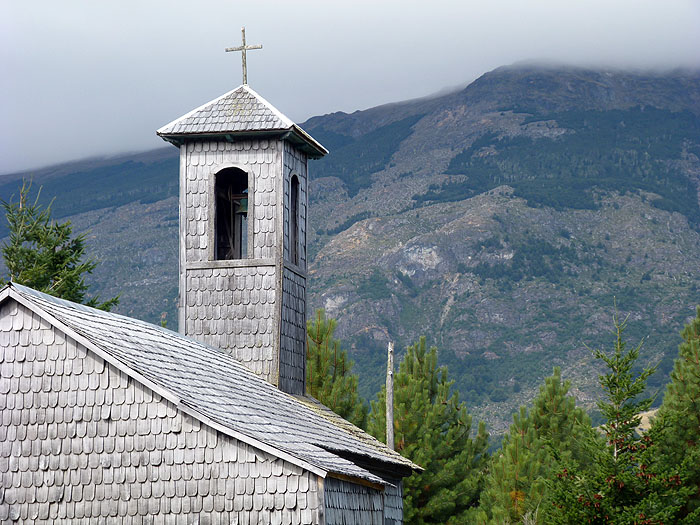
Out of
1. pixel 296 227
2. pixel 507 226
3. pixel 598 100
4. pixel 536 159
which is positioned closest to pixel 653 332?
pixel 507 226

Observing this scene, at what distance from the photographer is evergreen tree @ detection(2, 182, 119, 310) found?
28734 mm

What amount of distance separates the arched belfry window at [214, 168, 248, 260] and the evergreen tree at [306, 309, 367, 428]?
9998mm

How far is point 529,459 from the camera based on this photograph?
81.7 ft

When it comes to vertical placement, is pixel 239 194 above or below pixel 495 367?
above

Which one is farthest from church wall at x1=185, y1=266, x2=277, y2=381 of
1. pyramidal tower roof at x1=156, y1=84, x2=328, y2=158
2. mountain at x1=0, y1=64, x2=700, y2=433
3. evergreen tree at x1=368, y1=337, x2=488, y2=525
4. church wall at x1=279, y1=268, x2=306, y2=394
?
mountain at x1=0, y1=64, x2=700, y2=433

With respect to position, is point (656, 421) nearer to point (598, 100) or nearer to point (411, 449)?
point (411, 449)

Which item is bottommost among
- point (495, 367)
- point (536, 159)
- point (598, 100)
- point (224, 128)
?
point (495, 367)

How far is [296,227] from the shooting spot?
22078 mm

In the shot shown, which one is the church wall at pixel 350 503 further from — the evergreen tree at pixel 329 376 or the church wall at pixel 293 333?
the evergreen tree at pixel 329 376

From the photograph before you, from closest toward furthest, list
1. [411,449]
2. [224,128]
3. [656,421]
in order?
[656,421]
[224,128]
[411,449]

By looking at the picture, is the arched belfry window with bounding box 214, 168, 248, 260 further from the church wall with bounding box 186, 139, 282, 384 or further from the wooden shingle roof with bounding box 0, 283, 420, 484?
the wooden shingle roof with bounding box 0, 283, 420, 484

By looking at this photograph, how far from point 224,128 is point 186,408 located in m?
8.68

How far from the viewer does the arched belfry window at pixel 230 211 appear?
22.0 meters

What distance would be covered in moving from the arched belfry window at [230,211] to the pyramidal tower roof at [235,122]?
3.11 ft
